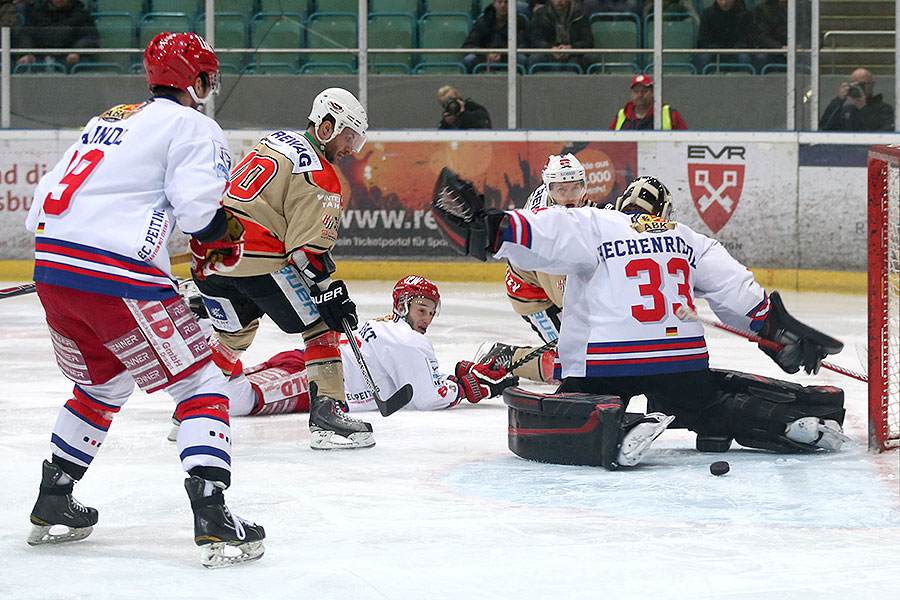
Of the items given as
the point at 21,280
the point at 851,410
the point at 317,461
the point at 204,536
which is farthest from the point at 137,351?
the point at 21,280

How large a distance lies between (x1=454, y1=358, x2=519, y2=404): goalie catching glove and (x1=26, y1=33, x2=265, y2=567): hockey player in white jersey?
2149 millimetres

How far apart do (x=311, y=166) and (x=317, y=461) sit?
92cm

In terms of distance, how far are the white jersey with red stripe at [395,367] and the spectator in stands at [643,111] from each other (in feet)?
15.7

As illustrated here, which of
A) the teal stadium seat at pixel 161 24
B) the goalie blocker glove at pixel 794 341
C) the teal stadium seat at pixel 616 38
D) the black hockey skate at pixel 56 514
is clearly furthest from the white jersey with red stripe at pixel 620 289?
the teal stadium seat at pixel 161 24

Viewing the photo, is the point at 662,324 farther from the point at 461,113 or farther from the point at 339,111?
the point at 461,113

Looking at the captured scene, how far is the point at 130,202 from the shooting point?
2914 mm

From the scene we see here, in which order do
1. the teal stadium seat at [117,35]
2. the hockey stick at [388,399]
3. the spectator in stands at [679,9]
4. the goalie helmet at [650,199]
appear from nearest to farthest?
the goalie helmet at [650,199], the hockey stick at [388,399], the spectator in stands at [679,9], the teal stadium seat at [117,35]

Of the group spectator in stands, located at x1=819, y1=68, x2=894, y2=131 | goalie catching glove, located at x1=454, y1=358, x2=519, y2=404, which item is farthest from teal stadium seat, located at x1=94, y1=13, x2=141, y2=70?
goalie catching glove, located at x1=454, y1=358, x2=519, y2=404

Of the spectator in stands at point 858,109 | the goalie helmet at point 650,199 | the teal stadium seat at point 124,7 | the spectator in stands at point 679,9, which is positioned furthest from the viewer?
the teal stadium seat at point 124,7

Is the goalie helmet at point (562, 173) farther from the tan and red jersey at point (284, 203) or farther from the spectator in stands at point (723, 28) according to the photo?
the spectator in stands at point (723, 28)

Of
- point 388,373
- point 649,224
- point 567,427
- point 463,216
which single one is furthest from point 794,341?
point 388,373

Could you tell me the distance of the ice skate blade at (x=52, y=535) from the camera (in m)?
3.12

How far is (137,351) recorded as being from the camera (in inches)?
115

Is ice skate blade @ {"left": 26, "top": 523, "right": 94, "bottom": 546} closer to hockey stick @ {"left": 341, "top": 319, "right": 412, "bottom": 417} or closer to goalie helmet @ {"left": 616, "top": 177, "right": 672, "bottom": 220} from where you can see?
hockey stick @ {"left": 341, "top": 319, "right": 412, "bottom": 417}
